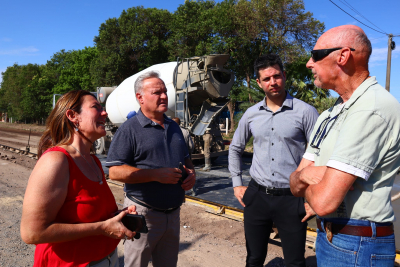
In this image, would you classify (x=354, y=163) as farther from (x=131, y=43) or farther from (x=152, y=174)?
(x=131, y=43)

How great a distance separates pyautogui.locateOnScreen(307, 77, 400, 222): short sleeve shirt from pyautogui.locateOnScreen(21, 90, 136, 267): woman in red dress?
4.34 ft

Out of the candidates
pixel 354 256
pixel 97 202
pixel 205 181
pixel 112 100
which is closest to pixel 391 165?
pixel 354 256

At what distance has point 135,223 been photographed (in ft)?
6.37

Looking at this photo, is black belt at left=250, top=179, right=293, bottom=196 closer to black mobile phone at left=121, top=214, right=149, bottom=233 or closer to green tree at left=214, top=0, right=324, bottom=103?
black mobile phone at left=121, top=214, right=149, bottom=233

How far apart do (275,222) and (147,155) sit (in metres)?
1.34

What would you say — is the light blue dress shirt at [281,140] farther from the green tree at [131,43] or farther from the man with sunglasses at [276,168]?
the green tree at [131,43]

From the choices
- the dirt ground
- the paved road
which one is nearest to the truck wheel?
the paved road

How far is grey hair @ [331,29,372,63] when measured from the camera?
1581 millimetres

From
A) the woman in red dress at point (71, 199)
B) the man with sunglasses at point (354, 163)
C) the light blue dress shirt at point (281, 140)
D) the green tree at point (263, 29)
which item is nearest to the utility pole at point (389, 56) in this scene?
the green tree at point (263, 29)

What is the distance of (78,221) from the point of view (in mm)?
1777

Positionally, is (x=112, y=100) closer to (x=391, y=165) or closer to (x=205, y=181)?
(x=205, y=181)

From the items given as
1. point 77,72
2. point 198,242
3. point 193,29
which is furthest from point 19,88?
point 198,242

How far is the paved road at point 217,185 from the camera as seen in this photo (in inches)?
270

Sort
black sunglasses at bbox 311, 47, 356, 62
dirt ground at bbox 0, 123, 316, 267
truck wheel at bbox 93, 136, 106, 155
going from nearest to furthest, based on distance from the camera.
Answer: black sunglasses at bbox 311, 47, 356, 62 < dirt ground at bbox 0, 123, 316, 267 < truck wheel at bbox 93, 136, 106, 155
